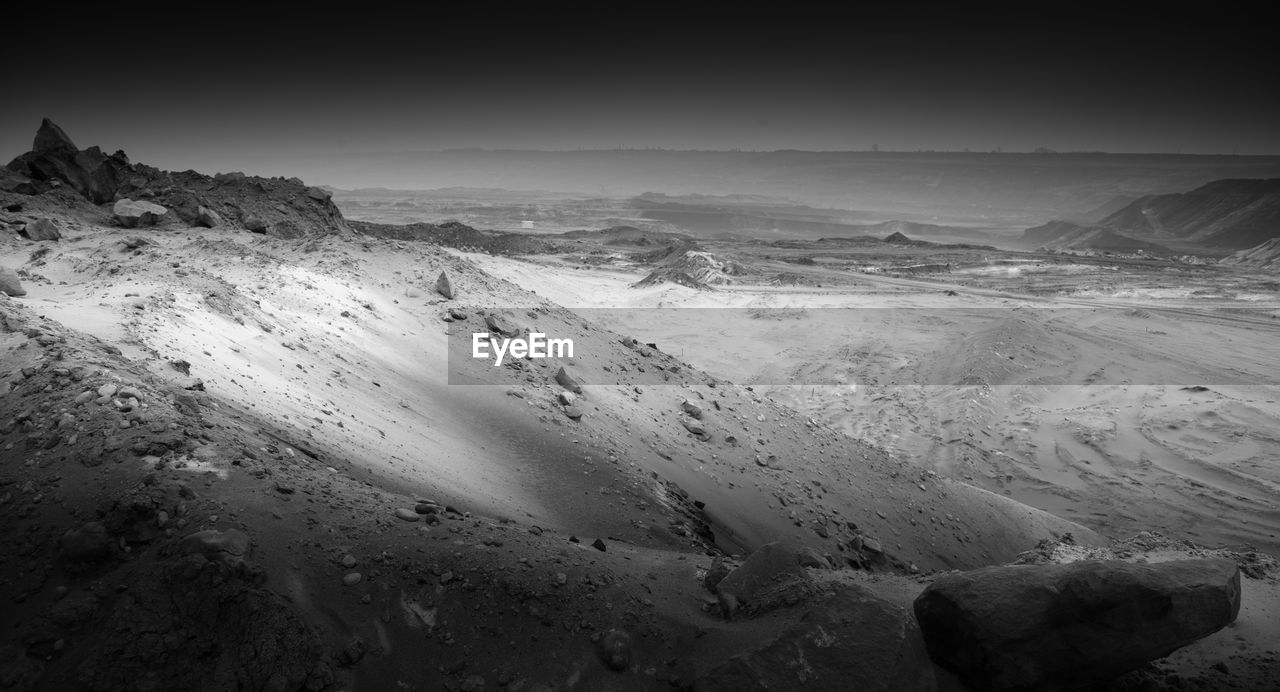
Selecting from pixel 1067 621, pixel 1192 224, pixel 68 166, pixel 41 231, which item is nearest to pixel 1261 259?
pixel 1192 224

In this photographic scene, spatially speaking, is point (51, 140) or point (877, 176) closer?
point (51, 140)

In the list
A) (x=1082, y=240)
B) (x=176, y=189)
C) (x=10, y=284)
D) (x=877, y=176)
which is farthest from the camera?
(x=877, y=176)

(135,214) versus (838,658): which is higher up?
(135,214)

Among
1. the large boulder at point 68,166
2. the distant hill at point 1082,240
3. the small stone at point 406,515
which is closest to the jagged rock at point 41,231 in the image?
the large boulder at point 68,166

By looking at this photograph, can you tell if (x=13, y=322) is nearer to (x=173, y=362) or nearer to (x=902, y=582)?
(x=173, y=362)

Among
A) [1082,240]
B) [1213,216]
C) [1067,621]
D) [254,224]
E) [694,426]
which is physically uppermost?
[1213,216]

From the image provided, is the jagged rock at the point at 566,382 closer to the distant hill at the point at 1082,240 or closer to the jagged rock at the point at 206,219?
the jagged rock at the point at 206,219

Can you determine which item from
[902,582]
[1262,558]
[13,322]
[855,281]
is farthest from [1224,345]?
[13,322]

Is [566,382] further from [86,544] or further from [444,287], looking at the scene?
[86,544]

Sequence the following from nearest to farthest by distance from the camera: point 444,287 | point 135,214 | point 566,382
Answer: point 566,382
point 444,287
point 135,214
